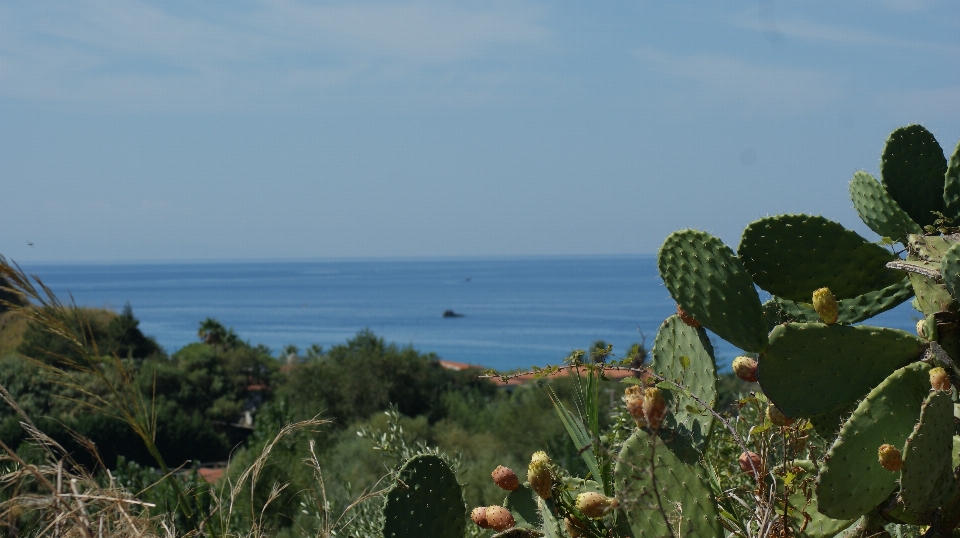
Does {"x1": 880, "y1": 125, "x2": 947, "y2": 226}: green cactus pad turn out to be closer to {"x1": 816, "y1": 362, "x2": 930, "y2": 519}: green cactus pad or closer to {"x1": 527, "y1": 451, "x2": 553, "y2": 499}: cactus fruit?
{"x1": 816, "y1": 362, "x2": 930, "y2": 519}: green cactus pad

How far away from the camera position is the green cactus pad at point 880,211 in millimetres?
2232

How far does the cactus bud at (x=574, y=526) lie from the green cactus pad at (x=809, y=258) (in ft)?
2.29

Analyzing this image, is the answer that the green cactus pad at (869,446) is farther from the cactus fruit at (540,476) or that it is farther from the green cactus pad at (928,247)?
the cactus fruit at (540,476)

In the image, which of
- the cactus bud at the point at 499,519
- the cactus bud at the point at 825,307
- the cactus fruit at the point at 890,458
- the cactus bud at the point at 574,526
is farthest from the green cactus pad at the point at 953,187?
the cactus bud at the point at 499,519

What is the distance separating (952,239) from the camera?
73.3 inches

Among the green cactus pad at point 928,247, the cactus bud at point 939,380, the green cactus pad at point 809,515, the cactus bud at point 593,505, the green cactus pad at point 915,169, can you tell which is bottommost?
the green cactus pad at point 809,515

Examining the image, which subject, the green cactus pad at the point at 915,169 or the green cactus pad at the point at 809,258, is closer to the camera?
the green cactus pad at the point at 809,258

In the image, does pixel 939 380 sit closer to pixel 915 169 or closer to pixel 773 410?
pixel 773 410

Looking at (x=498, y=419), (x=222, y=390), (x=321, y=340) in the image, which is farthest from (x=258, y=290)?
(x=498, y=419)

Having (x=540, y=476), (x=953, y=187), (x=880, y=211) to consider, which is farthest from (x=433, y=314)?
(x=540, y=476)

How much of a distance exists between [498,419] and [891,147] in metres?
23.5

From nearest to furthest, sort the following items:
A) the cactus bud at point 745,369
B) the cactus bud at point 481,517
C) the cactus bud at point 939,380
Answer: the cactus bud at point 939,380
the cactus bud at point 481,517
the cactus bud at point 745,369

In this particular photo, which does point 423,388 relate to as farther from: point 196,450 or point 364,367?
point 196,450

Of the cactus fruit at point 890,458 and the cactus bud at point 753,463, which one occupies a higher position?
the cactus fruit at point 890,458
